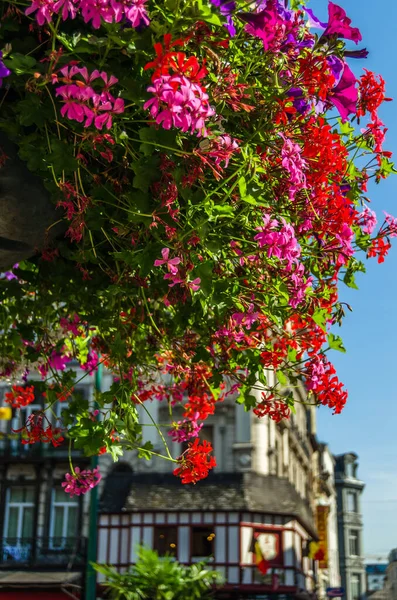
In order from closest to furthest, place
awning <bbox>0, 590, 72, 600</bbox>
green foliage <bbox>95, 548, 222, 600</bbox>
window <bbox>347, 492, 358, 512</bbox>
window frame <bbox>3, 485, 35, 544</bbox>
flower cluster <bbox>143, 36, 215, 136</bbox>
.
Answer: flower cluster <bbox>143, 36, 215, 136</bbox> < green foliage <bbox>95, 548, 222, 600</bbox> < awning <bbox>0, 590, 72, 600</bbox> < window frame <bbox>3, 485, 35, 544</bbox> < window <bbox>347, 492, 358, 512</bbox>

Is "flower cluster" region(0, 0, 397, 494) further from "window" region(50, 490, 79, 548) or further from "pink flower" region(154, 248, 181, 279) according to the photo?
"window" region(50, 490, 79, 548)

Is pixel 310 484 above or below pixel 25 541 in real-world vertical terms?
above

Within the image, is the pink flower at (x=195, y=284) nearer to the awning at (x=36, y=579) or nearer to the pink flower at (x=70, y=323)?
the pink flower at (x=70, y=323)

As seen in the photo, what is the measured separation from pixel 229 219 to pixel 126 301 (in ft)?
4.68

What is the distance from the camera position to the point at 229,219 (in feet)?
13.9

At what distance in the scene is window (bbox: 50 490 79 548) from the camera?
30594 mm

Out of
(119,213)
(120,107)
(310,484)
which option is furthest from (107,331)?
(310,484)

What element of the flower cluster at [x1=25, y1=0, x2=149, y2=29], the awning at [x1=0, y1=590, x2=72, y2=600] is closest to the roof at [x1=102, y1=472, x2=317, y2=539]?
the awning at [x1=0, y1=590, x2=72, y2=600]

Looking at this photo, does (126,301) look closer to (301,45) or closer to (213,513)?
(301,45)

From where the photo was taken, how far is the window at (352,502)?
291ft

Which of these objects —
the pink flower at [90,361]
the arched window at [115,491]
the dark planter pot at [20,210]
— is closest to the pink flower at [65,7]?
the dark planter pot at [20,210]

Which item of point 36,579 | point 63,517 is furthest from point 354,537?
point 36,579

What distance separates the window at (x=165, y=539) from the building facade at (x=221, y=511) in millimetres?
34

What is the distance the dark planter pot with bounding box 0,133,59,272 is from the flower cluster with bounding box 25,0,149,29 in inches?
34.6
